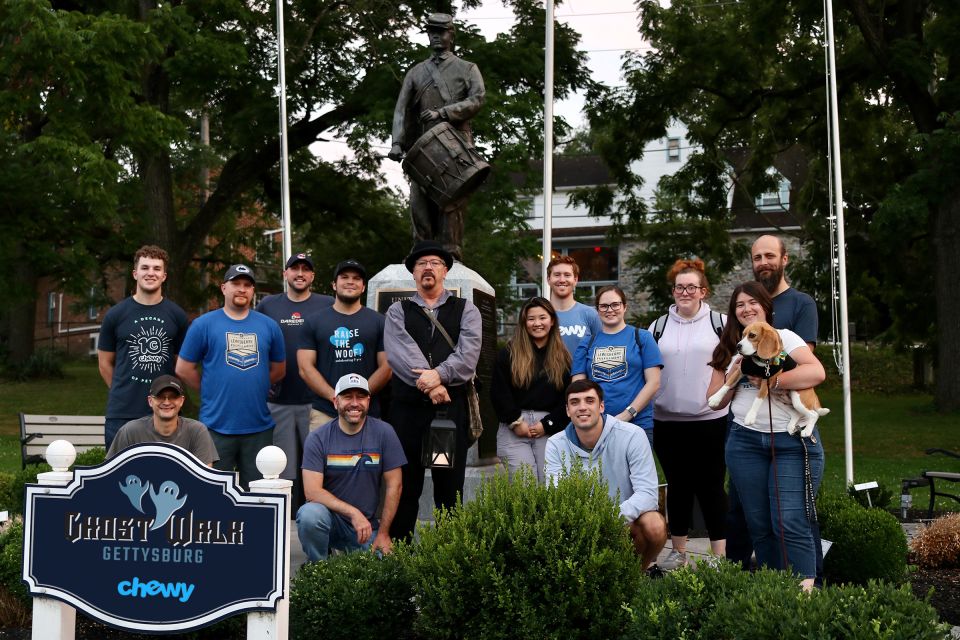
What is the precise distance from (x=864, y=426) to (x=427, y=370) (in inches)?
653

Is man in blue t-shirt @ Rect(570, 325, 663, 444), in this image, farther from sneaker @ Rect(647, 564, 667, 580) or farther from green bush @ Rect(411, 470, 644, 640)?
green bush @ Rect(411, 470, 644, 640)

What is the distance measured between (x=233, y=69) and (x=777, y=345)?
51.1 feet

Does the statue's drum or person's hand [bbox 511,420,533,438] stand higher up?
the statue's drum

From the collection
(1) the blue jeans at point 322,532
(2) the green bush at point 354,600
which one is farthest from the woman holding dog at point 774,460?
(1) the blue jeans at point 322,532

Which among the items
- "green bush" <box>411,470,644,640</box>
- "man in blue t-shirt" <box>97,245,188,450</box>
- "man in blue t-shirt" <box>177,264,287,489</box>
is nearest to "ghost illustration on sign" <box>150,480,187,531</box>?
"green bush" <box>411,470,644,640</box>

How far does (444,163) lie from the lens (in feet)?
26.1

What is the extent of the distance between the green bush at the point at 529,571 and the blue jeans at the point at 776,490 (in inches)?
37.6

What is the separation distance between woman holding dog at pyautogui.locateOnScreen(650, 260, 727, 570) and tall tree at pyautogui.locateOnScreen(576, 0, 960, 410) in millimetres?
12960

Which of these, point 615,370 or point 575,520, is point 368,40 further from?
point 575,520

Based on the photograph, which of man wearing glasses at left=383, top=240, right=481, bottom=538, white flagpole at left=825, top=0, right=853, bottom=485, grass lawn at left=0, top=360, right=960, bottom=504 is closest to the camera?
man wearing glasses at left=383, top=240, right=481, bottom=538

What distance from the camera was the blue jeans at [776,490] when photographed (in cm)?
513

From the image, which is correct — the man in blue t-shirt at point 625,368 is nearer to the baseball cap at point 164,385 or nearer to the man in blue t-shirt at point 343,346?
the man in blue t-shirt at point 343,346

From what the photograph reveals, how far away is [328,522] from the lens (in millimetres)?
5621

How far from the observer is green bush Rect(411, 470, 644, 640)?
4320mm
